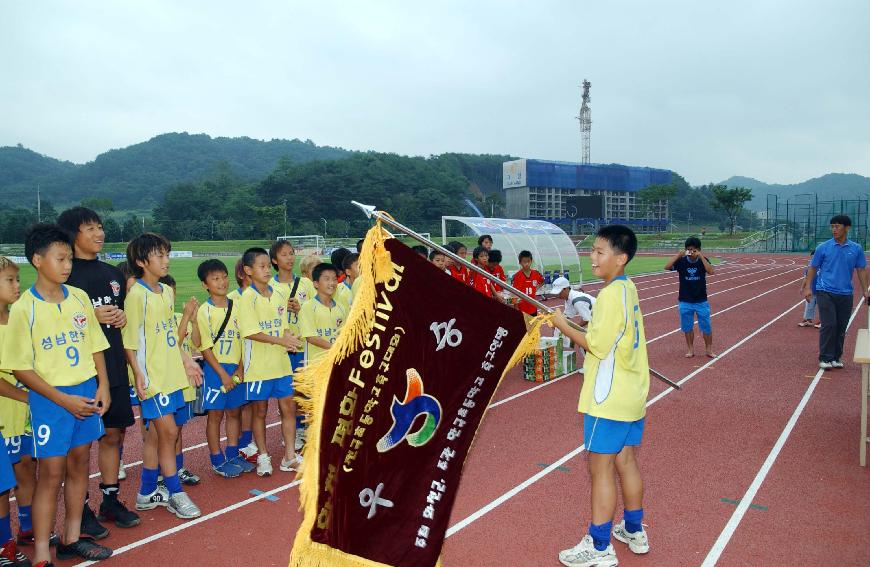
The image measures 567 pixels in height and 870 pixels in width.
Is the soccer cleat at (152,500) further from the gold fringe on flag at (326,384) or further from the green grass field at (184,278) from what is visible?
the green grass field at (184,278)

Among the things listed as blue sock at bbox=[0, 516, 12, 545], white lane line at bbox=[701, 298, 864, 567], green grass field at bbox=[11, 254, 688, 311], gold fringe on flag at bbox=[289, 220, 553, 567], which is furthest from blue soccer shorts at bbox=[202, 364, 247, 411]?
green grass field at bbox=[11, 254, 688, 311]

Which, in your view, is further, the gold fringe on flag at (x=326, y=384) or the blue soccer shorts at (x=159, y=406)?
the blue soccer shorts at (x=159, y=406)

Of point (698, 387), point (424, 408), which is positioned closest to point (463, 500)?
point (424, 408)

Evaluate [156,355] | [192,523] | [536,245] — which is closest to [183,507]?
[192,523]

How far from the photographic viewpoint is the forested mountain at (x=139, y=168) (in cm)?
5662

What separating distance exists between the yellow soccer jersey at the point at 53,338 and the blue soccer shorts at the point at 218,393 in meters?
1.43

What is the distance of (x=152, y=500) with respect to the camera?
14.6 ft

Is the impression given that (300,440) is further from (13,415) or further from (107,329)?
(13,415)

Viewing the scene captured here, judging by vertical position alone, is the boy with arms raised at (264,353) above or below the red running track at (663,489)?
above

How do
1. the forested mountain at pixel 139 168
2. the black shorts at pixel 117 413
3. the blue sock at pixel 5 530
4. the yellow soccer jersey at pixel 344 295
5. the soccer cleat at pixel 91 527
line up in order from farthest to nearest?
the forested mountain at pixel 139 168 < the yellow soccer jersey at pixel 344 295 < the black shorts at pixel 117 413 < the soccer cleat at pixel 91 527 < the blue sock at pixel 5 530

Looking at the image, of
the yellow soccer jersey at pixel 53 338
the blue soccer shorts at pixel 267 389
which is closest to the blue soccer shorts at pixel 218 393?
the blue soccer shorts at pixel 267 389

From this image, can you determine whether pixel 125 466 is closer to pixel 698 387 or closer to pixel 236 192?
pixel 698 387

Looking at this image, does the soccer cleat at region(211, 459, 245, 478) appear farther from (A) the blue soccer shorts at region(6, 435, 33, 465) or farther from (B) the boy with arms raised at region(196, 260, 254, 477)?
(A) the blue soccer shorts at region(6, 435, 33, 465)

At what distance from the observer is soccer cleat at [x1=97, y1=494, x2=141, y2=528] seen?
13.6 ft
